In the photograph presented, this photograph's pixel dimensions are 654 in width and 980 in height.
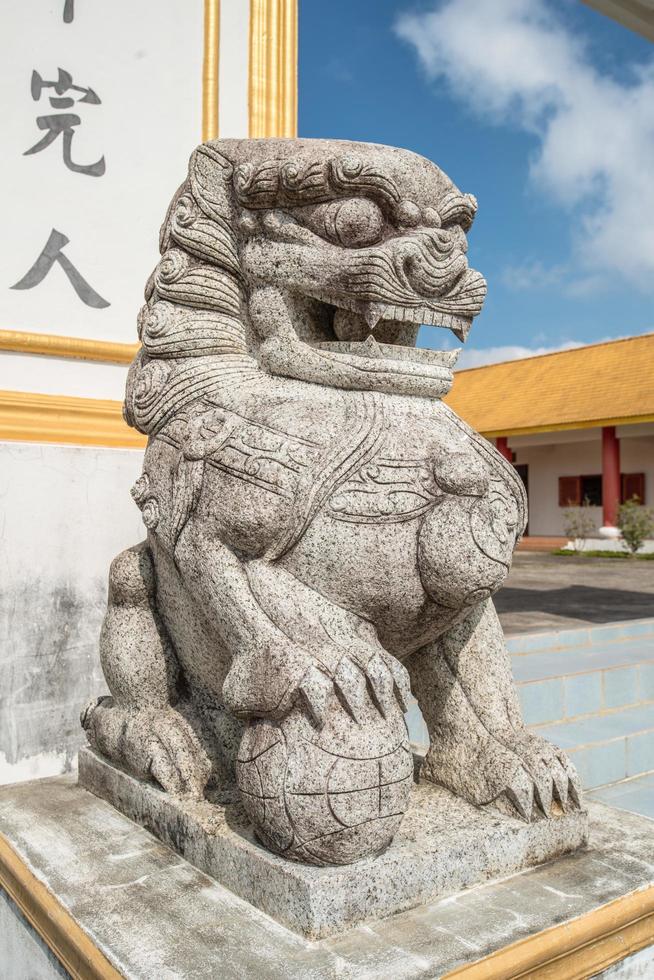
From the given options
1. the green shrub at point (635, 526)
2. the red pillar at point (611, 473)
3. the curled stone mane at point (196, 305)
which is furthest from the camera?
the red pillar at point (611, 473)

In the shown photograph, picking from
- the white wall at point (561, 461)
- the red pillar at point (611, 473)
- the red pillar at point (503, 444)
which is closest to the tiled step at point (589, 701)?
the red pillar at point (611, 473)

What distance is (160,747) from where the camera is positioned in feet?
5.65

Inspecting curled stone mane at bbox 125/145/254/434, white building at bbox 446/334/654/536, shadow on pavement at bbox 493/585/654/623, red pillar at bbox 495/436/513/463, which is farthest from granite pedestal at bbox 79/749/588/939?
red pillar at bbox 495/436/513/463

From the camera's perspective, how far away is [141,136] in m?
3.50

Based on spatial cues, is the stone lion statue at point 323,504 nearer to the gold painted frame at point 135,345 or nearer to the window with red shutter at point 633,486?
the gold painted frame at point 135,345

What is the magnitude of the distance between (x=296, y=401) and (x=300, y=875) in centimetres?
79

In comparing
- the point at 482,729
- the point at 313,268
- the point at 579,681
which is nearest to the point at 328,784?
the point at 482,729

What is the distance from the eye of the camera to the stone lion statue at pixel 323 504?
1368mm

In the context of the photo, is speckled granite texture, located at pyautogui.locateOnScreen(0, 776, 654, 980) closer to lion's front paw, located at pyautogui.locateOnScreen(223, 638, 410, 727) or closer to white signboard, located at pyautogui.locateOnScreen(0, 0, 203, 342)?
lion's front paw, located at pyautogui.locateOnScreen(223, 638, 410, 727)

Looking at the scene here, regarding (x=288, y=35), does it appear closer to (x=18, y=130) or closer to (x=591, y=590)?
(x=18, y=130)

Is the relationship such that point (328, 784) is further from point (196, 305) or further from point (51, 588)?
point (51, 588)

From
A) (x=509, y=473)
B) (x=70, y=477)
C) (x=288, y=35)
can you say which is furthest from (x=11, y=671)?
(x=288, y=35)

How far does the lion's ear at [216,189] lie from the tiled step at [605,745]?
7.42 ft

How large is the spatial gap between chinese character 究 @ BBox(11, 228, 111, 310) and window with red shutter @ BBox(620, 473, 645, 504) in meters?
15.5
